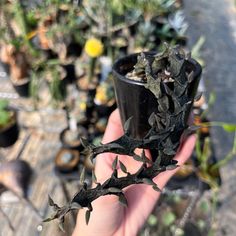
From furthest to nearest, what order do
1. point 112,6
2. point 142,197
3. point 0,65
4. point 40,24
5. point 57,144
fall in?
point 40,24 < point 0,65 < point 112,6 < point 57,144 < point 142,197

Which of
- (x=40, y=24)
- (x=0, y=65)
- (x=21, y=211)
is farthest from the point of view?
(x=40, y=24)

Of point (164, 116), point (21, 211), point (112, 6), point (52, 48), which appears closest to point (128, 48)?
point (112, 6)

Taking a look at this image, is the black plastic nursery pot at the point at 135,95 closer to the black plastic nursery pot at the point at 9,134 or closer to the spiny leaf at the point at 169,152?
the spiny leaf at the point at 169,152

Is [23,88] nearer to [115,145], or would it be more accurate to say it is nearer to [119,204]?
[119,204]

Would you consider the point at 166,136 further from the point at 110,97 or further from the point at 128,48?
the point at 128,48

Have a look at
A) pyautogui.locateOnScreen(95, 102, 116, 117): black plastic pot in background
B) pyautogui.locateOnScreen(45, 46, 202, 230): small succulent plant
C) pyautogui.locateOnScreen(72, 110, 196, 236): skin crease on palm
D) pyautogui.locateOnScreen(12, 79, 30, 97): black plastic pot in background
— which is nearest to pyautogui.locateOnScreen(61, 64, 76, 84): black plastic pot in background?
pyautogui.locateOnScreen(12, 79, 30, 97): black plastic pot in background
